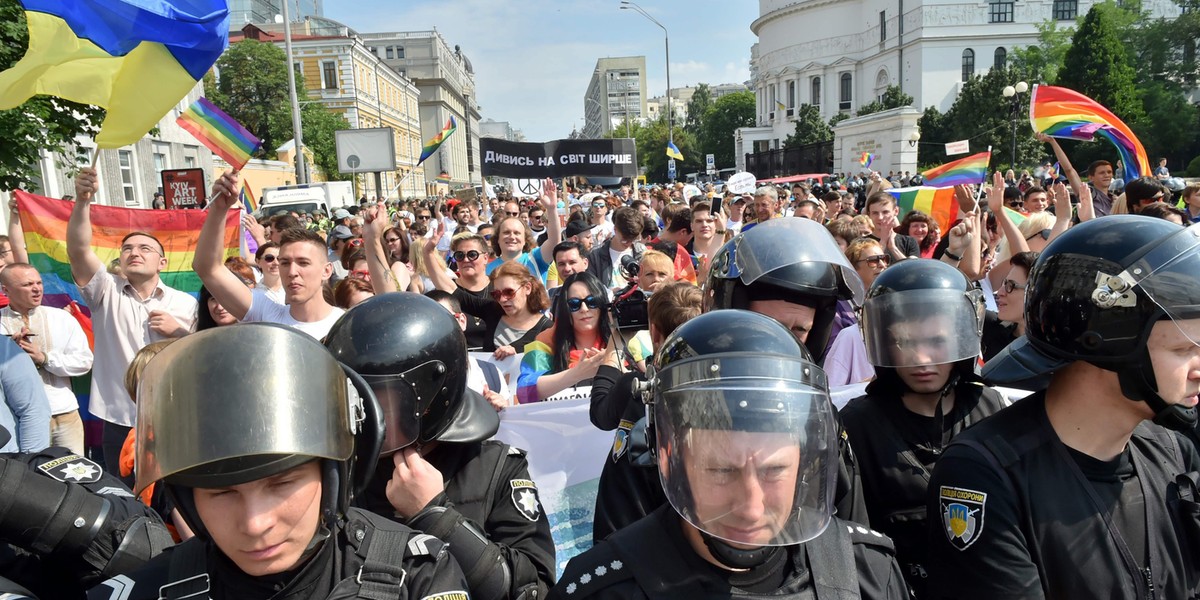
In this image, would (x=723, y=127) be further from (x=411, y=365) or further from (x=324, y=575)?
(x=324, y=575)

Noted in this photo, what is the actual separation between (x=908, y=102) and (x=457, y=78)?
3201 inches

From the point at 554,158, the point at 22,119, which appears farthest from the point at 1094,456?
the point at 554,158

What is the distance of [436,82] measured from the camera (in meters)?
101

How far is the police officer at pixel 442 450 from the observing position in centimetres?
206

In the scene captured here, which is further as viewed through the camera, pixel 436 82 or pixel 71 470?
pixel 436 82

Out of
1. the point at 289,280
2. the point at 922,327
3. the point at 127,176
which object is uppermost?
the point at 127,176

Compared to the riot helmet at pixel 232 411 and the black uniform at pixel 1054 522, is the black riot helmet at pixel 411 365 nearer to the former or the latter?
the riot helmet at pixel 232 411

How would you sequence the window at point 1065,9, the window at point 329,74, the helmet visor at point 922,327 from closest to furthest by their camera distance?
the helmet visor at point 922,327
the window at point 329,74
the window at point 1065,9

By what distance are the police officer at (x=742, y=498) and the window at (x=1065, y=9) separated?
3763 inches

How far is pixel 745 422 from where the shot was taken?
5.08 feet

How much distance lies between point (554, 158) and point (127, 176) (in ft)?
68.7

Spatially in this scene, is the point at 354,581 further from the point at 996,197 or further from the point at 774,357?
the point at 996,197

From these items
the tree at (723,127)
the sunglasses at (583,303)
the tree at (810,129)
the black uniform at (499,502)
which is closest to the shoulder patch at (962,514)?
the black uniform at (499,502)

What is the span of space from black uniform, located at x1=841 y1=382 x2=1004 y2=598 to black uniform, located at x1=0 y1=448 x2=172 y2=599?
6.57ft
